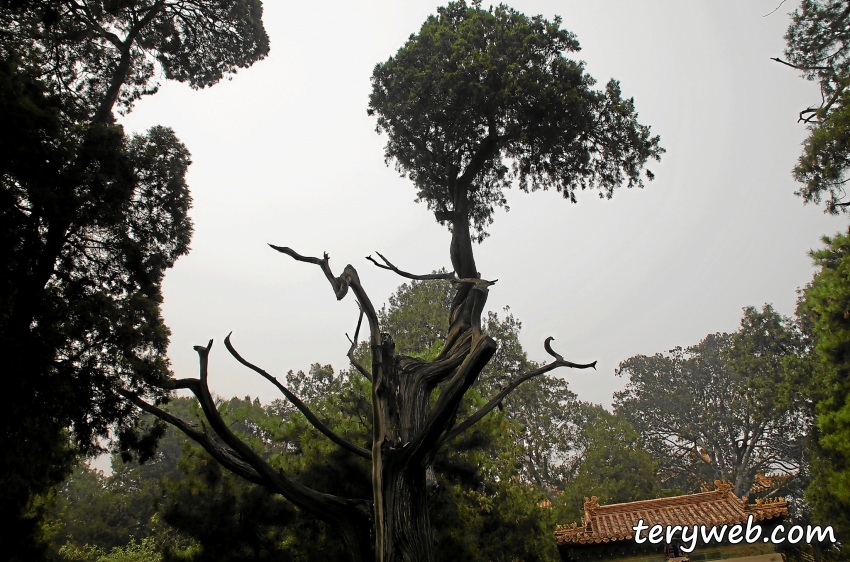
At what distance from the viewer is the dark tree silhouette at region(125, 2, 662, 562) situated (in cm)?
306

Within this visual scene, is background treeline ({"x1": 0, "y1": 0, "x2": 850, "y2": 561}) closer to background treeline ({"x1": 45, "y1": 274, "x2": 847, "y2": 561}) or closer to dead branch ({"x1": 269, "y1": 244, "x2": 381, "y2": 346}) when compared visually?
background treeline ({"x1": 45, "y1": 274, "x2": 847, "y2": 561})

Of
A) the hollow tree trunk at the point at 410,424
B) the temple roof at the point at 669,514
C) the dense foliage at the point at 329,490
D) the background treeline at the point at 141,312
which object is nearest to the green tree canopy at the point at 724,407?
the temple roof at the point at 669,514

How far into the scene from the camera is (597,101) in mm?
5438

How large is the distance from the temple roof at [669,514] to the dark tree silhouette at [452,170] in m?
5.51

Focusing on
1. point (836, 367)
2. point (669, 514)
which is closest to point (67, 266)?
point (836, 367)

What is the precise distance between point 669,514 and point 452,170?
10.1 m

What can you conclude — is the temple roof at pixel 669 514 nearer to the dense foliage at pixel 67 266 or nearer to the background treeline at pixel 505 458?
the background treeline at pixel 505 458

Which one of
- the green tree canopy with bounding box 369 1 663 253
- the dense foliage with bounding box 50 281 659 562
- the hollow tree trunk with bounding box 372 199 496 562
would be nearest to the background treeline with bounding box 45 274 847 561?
the dense foliage with bounding box 50 281 659 562

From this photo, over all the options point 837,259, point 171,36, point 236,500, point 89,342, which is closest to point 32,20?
point 171,36

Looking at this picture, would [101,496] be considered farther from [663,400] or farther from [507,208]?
[663,400]

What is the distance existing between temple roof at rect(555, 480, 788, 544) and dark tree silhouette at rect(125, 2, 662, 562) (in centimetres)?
551

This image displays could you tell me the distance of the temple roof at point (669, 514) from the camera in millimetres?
9445

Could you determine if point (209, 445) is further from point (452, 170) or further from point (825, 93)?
point (825, 93)

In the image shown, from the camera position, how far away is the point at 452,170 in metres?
5.58
